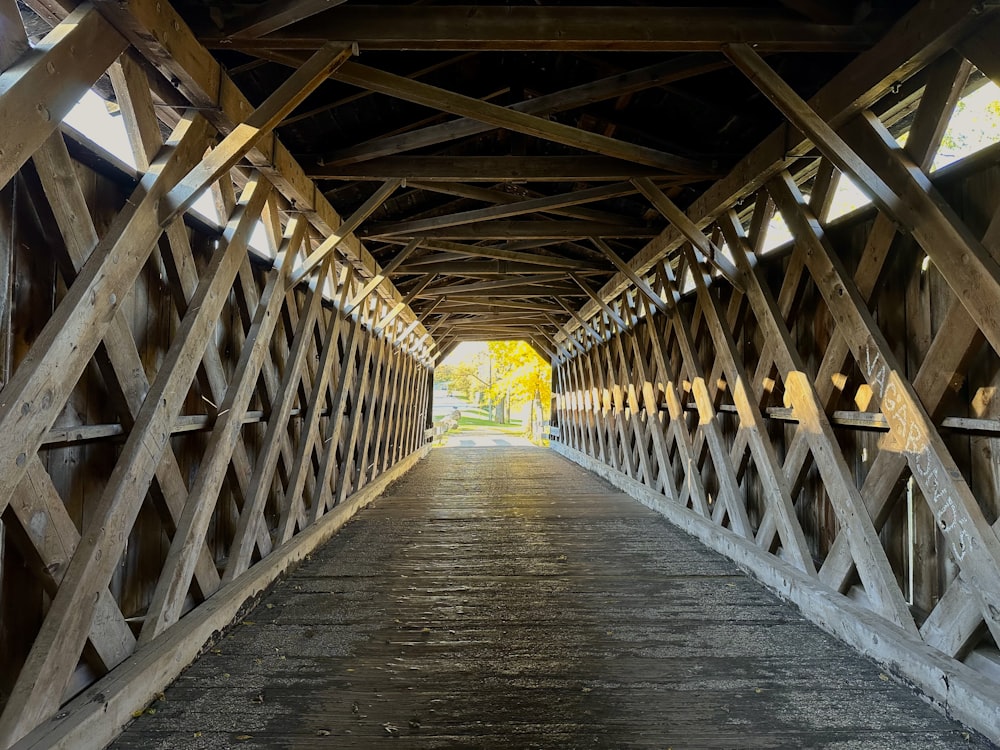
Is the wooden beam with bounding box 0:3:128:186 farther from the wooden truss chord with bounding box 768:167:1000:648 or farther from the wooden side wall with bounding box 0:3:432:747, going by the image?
the wooden truss chord with bounding box 768:167:1000:648

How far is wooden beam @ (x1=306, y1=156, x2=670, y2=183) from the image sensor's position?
4449mm

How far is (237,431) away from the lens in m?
3.27

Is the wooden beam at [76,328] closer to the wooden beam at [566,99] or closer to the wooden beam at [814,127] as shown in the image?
the wooden beam at [566,99]

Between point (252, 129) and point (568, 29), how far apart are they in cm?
165

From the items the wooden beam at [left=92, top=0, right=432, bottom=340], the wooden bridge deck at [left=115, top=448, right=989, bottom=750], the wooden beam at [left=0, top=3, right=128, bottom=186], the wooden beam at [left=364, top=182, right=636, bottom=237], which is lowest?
the wooden bridge deck at [left=115, top=448, right=989, bottom=750]

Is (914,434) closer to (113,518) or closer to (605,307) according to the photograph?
(113,518)

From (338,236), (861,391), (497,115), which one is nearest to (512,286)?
(338,236)

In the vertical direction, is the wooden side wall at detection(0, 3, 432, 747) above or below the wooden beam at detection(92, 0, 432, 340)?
below

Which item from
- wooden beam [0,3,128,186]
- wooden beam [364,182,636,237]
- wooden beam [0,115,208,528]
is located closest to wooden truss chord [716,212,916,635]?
wooden beam [364,182,636,237]

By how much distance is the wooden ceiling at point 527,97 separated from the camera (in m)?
2.82

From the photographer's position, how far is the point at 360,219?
4.51 metres

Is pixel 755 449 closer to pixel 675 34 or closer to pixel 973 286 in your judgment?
pixel 973 286

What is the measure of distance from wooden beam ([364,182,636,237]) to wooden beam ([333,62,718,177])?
68 cm

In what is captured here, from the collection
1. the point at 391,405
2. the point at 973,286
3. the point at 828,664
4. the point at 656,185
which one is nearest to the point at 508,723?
the point at 828,664
